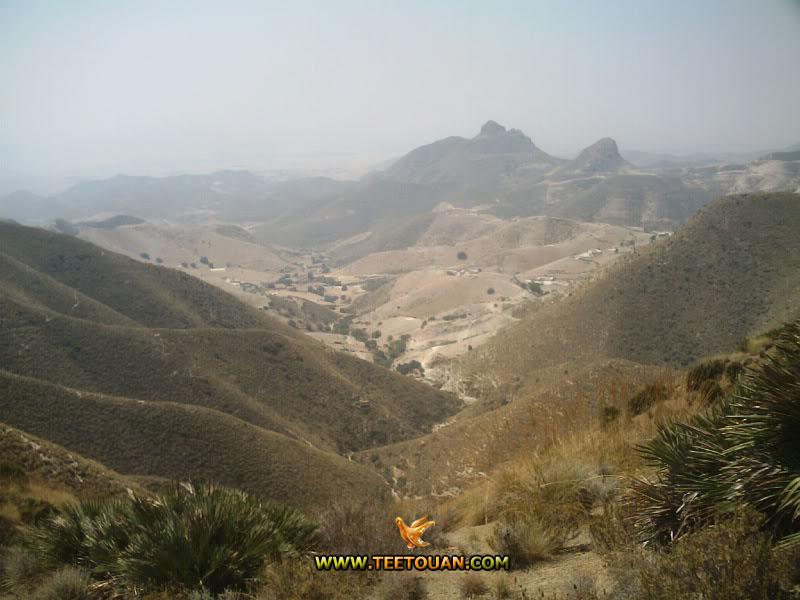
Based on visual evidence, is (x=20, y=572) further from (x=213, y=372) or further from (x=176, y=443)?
(x=213, y=372)

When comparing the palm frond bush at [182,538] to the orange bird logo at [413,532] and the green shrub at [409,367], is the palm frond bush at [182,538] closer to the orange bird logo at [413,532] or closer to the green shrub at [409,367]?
the orange bird logo at [413,532]

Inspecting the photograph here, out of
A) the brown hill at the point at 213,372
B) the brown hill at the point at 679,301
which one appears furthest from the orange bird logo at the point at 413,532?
the brown hill at the point at 679,301

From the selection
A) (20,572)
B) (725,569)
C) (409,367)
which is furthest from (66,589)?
(409,367)

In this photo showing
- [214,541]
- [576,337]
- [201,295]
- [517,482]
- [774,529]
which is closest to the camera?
[774,529]

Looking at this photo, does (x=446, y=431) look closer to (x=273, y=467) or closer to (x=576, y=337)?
(x=273, y=467)

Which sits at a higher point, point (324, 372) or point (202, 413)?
point (202, 413)

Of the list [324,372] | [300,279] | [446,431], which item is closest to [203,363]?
[324,372]
